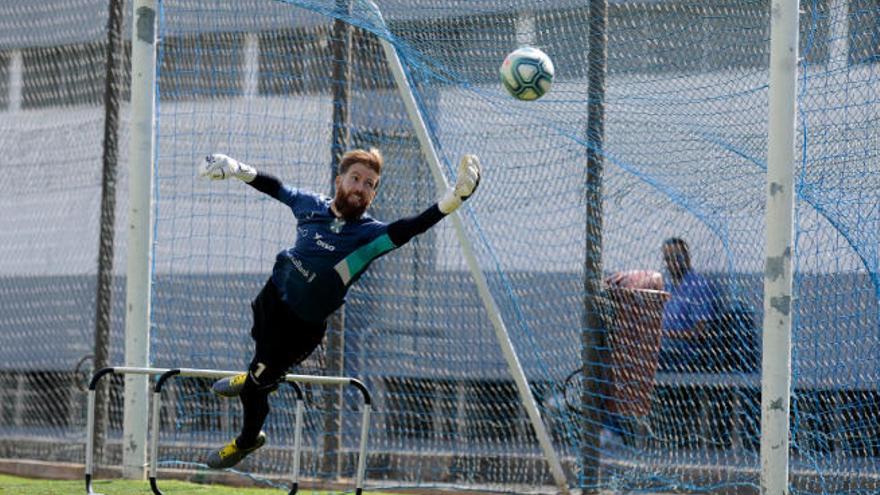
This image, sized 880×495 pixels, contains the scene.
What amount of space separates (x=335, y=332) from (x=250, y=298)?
2.31ft

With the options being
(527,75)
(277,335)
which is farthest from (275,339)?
(527,75)

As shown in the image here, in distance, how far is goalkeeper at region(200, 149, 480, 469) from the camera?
670cm

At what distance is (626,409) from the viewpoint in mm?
8562

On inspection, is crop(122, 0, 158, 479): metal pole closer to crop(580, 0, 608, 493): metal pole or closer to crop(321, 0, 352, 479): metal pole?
crop(321, 0, 352, 479): metal pole

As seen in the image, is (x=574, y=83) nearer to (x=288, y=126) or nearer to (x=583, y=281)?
(x=583, y=281)

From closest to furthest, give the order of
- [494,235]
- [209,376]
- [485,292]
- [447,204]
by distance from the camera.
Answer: [447,204], [209,376], [485,292], [494,235]

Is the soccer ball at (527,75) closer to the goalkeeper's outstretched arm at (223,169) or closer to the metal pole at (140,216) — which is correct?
the goalkeeper's outstretched arm at (223,169)

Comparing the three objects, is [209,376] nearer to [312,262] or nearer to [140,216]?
[312,262]

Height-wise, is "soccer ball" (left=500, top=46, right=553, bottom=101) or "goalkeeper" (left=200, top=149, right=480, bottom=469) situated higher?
"soccer ball" (left=500, top=46, right=553, bottom=101)

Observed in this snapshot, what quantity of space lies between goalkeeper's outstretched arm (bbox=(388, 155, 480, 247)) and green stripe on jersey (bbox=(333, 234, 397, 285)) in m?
0.12

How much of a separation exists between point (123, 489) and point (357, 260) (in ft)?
7.43

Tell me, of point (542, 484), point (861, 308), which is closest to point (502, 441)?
point (542, 484)

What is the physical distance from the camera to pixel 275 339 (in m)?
6.80

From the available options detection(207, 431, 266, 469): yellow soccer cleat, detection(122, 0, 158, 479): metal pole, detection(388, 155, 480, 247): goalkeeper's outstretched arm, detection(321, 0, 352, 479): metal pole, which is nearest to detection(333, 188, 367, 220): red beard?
detection(388, 155, 480, 247): goalkeeper's outstretched arm
